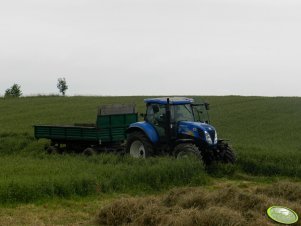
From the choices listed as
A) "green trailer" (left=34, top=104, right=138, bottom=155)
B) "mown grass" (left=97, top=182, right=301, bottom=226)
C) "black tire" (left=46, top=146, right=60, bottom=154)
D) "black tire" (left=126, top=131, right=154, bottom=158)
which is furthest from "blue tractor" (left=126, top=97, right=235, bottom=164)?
"mown grass" (left=97, top=182, right=301, bottom=226)

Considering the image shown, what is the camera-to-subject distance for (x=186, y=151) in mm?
14023

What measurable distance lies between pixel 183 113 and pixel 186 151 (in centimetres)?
150

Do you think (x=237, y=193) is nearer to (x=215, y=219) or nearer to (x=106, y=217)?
(x=215, y=219)

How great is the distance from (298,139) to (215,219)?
510 inches

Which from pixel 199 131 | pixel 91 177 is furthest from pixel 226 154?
pixel 91 177

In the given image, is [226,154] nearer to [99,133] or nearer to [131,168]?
[131,168]

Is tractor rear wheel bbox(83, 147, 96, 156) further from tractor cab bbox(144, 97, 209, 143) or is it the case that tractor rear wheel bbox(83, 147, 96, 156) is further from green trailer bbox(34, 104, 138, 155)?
tractor cab bbox(144, 97, 209, 143)

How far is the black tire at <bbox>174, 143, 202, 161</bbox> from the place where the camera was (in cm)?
1379

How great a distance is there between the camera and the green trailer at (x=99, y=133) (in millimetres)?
17214

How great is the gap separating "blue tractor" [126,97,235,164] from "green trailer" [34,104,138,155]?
5.79 feet

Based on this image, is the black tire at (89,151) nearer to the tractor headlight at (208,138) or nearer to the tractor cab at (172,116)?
the tractor cab at (172,116)

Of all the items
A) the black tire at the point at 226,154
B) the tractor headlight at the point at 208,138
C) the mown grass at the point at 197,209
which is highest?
the tractor headlight at the point at 208,138

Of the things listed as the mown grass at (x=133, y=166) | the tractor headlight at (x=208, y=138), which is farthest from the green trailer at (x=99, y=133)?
the tractor headlight at (x=208, y=138)

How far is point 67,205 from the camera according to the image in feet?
32.8
